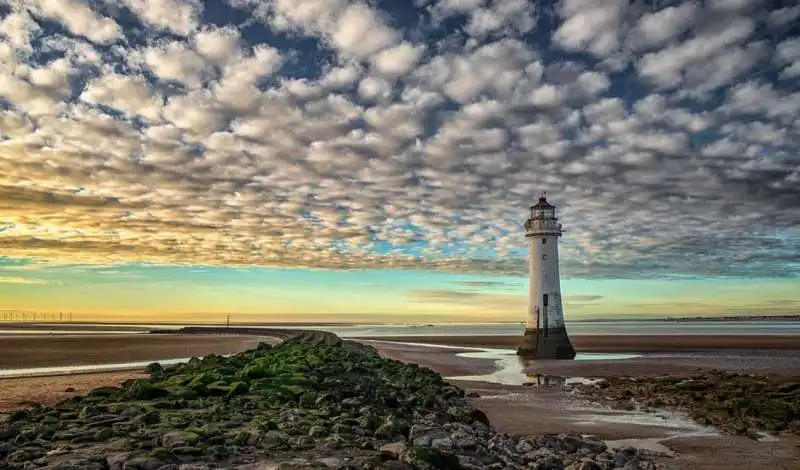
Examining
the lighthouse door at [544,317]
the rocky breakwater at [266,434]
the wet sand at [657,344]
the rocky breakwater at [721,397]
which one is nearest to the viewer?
the rocky breakwater at [266,434]

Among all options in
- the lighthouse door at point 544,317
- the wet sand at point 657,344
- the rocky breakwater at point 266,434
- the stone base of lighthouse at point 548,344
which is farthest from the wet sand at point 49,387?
the wet sand at point 657,344

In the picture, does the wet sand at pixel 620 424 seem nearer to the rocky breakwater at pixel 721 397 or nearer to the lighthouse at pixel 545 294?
the rocky breakwater at pixel 721 397

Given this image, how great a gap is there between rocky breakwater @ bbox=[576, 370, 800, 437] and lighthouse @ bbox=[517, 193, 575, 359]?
Answer: 769 centimetres

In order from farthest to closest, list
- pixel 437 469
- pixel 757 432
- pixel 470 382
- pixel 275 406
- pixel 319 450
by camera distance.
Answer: pixel 470 382
pixel 757 432
pixel 275 406
pixel 319 450
pixel 437 469

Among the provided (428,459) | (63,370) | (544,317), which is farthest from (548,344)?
(428,459)

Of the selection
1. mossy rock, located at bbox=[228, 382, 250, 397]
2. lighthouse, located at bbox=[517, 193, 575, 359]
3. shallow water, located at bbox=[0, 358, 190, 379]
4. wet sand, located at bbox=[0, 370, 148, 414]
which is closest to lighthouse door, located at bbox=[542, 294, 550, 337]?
lighthouse, located at bbox=[517, 193, 575, 359]

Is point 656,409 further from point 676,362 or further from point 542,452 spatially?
point 676,362

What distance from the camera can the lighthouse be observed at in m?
29.6

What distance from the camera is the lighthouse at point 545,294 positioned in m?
29.6

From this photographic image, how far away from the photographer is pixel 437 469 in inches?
251

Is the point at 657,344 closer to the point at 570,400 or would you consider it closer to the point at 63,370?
the point at 570,400

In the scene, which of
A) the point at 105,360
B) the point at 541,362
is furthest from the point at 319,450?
the point at 105,360

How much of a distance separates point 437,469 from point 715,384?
16.0m

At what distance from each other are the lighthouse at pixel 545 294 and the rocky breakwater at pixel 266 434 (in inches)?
706
